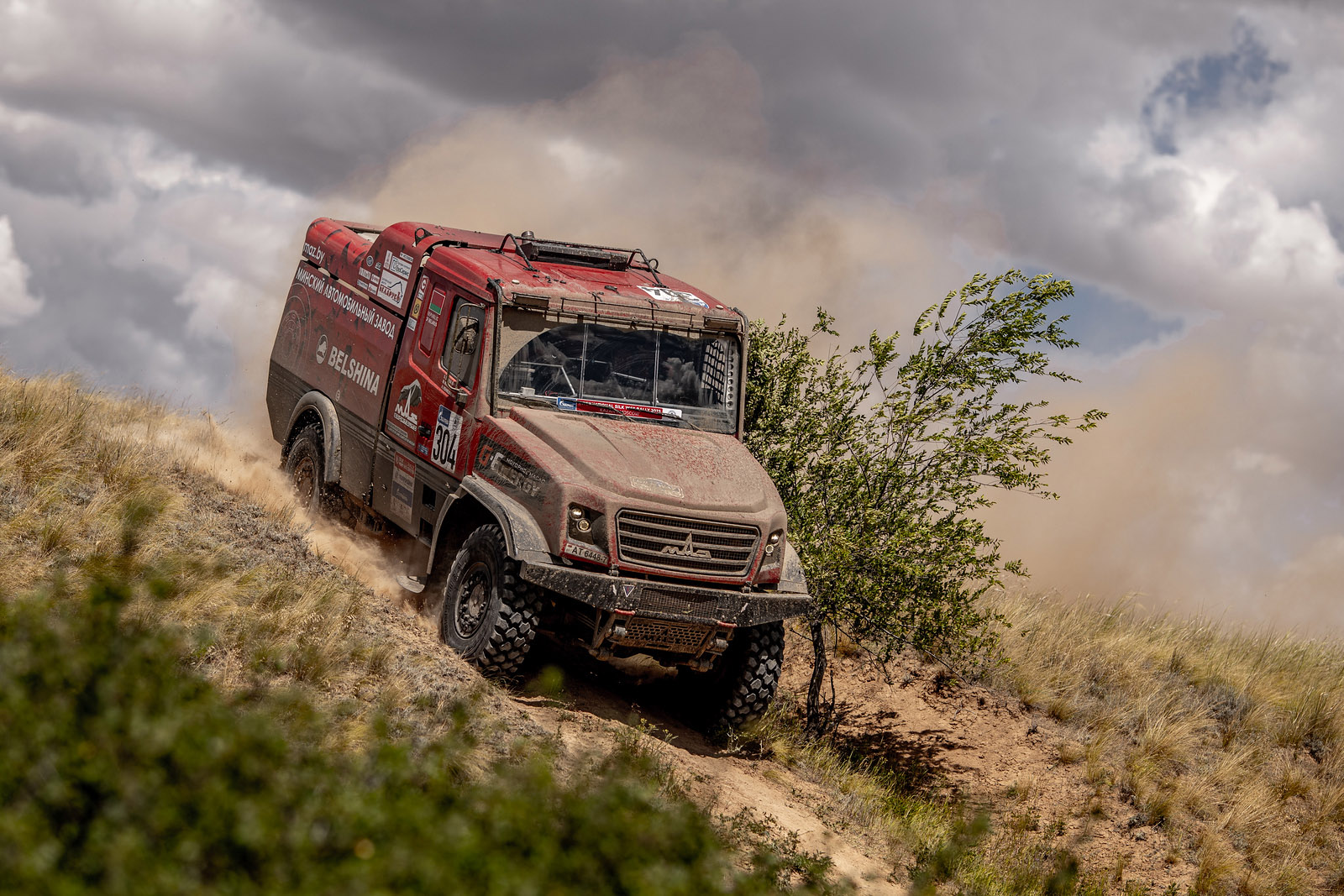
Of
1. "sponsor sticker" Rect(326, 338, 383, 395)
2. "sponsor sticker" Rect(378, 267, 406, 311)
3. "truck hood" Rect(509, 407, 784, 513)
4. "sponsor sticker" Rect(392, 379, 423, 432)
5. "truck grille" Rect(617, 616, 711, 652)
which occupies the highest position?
"sponsor sticker" Rect(378, 267, 406, 311)

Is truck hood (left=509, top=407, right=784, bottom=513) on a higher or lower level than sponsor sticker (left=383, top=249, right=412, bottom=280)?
lower

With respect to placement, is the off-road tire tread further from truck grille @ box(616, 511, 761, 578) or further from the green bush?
the green bush

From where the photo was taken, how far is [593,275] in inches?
389

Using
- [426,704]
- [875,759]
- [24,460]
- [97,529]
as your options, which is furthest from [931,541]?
[24,460]


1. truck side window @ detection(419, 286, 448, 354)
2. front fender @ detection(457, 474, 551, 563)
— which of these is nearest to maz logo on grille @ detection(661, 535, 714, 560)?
front fender @ detection(457, 474, 551, 563)

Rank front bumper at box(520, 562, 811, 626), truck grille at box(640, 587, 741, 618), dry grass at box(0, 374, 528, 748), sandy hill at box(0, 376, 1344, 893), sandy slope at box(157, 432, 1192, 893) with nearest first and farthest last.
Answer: dry grass at box(0, 374, 528, 748), sandy hill at box(0, 376, 1344, 893), sandy slope at box(157, 432, 1192, 893), front bumper at box(520, 562, 811, 626), truck grille at box(640, 587, 741, 618)

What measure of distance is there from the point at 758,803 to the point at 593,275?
4.37 meters

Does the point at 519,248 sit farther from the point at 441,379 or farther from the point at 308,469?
the point at 308,469

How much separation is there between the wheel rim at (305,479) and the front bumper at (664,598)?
4252 mm

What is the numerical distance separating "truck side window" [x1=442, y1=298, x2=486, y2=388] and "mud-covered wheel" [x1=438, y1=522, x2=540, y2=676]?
47.3 inches

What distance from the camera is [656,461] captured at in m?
8.44

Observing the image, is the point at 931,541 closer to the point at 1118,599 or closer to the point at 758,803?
the point at 758,803

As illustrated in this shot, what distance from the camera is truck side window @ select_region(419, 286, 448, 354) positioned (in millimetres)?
9531

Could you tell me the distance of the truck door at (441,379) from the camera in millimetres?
8922
